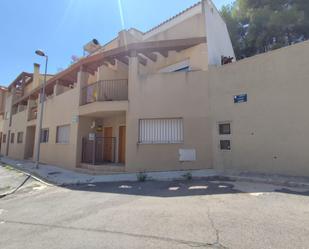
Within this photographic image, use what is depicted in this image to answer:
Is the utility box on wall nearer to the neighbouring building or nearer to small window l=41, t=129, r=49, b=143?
the neighbouring building

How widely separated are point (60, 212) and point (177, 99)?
→ 24.1ft

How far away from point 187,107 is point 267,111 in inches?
137

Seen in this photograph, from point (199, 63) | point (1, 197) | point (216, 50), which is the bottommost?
point (1, 197)

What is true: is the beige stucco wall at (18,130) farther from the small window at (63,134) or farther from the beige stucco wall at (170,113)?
the beige stucco wall at (170,113)

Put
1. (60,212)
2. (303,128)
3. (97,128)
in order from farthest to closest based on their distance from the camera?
(97,128) < (303,128) < (60,212)

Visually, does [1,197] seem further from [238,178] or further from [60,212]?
[238,178]

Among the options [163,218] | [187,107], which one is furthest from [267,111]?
[163,218]

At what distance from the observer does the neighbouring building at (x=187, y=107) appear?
952cm

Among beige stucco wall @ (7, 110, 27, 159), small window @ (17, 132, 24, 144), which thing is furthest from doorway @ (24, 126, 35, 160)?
small window @ (17, 132, 24, 144)

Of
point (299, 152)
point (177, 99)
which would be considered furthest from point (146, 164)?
point (299, 152)

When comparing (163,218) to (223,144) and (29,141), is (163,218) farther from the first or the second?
(29,141)

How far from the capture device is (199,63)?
1237 centimetres

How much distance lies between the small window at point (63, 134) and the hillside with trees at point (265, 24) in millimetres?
13860

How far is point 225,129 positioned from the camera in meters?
11.1
